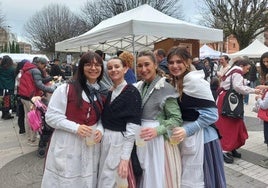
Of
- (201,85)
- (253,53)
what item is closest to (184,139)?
(201,85)

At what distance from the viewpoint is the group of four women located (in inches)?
92.6

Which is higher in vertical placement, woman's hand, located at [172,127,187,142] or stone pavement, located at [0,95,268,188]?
woman's hand, located at [172,127,187,142]

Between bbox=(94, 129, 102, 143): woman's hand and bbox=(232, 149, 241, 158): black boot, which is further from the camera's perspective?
bbox=(232, 149, 241, 158): black boot

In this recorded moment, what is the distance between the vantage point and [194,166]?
246 centimetres

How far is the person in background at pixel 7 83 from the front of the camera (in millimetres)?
8812

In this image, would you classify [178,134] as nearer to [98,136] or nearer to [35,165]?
[98,136]

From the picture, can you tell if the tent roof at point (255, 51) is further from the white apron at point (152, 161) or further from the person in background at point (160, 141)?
Result: the white apron at point (152, 161)

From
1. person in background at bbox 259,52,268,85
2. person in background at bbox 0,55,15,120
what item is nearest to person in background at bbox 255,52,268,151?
person in background at bbox 259,52,268,85

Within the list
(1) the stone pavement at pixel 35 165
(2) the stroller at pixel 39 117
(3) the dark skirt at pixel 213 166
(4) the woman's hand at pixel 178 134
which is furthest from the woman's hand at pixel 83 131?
(2) the stroller at pixel 39 117

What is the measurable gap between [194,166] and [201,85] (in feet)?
2.19

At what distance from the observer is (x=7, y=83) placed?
29.5 ft

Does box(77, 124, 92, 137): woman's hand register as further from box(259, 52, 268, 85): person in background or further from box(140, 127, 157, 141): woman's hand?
box(259, 52, 268, 85): person in background

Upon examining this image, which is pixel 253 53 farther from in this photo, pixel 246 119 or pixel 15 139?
pixel 15 139

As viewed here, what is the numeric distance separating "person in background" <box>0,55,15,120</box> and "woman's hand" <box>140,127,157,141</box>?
24.8 feet
